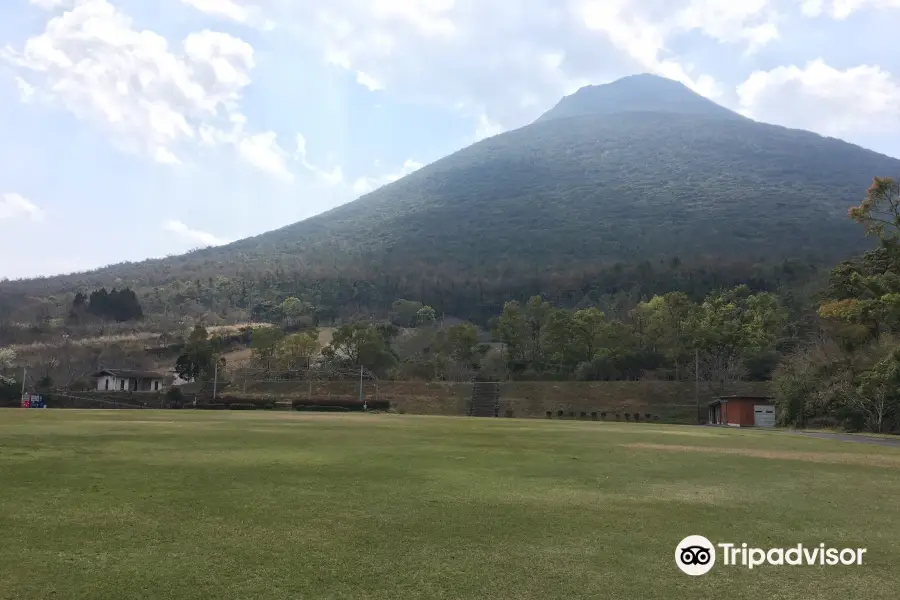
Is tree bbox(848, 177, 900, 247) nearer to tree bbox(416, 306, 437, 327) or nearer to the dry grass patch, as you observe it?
the dry grass patch

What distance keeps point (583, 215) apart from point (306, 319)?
9289cm

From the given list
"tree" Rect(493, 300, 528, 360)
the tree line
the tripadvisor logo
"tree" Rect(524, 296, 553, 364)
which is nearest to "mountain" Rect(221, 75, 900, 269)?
"tree" Rect(524, 296, 553, 364)

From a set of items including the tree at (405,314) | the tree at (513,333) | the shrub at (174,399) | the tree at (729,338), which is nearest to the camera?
the shrub at (174,399)

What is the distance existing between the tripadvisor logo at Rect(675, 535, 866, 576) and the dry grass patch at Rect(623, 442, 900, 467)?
10.1 meters

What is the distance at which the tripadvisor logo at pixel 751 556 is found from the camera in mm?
6109

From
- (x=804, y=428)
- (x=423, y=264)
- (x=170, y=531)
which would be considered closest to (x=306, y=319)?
(x=423, y=264)

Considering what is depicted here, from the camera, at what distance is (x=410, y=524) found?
723cm

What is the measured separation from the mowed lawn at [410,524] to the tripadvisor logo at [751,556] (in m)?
0.13

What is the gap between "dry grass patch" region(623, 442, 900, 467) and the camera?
15.6m

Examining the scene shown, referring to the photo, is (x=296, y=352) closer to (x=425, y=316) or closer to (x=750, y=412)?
(x=425, y=316)

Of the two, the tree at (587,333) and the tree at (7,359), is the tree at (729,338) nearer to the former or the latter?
the tree at (587,333)

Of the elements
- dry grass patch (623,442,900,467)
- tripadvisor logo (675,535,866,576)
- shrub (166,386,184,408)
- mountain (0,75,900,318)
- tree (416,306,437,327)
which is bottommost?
shrub (166,386,184,408)

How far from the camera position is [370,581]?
17.2 feet

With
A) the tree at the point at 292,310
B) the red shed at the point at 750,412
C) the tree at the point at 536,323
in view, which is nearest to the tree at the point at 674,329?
the tree at the point at 536,323
